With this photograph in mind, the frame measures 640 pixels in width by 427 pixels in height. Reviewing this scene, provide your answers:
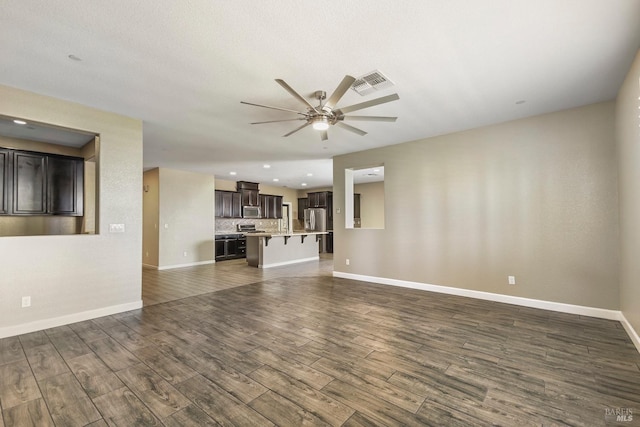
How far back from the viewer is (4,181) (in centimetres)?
401

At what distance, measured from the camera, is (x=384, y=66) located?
265 cm

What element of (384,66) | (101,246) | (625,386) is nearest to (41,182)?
(101,246)

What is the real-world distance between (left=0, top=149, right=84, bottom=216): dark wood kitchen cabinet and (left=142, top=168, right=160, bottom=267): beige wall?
8.32 feet

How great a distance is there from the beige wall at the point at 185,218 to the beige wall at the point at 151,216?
11 centimetres

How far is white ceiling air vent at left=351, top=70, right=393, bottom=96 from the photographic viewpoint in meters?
2.79

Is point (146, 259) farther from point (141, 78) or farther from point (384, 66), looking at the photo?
point (384, 66)

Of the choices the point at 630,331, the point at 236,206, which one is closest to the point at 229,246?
the point at 236,206

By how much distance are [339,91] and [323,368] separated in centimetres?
239

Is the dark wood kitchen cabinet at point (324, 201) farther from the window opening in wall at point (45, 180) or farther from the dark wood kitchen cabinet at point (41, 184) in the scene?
the dark wood kitchen cabinet at point (41, 184)

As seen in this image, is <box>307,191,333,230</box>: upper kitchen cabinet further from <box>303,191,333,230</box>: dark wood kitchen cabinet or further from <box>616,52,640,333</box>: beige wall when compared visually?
<box>616,52,640,333</box>: beige wall

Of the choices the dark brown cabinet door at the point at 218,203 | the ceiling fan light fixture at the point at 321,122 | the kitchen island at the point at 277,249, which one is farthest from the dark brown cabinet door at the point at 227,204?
the ceiling fan light fixture at the point at 321,122

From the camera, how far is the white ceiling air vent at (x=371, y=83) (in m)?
2.79

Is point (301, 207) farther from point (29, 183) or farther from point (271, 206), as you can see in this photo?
point (29, 183)

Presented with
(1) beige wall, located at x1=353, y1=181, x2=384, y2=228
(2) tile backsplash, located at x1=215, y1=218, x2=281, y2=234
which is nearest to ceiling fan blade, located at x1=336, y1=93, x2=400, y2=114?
(2) tile backsplash, located at x1=215, y1=218, x2=281, y2=234
